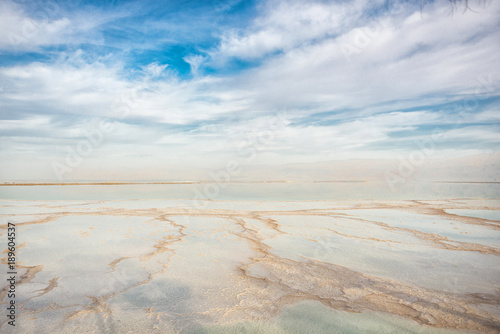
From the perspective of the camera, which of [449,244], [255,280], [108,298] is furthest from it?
[449,244]

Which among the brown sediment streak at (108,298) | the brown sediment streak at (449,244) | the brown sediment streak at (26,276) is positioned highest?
the brown sediment streak at (26,276)

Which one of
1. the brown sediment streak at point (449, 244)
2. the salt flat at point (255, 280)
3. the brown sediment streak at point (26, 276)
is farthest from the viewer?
the brown sediment streak at point (449, 244)

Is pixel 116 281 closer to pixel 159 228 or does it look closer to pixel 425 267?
pixel 159 228

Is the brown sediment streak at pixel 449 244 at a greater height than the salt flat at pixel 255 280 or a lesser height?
lesser

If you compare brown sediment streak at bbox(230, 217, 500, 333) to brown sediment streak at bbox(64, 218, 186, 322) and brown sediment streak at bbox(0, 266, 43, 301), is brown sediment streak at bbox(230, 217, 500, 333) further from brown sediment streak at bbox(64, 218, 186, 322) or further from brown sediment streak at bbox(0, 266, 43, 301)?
brown sediment streak at bbox(0, 266, 43, 301)

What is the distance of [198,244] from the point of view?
5598 millimetres

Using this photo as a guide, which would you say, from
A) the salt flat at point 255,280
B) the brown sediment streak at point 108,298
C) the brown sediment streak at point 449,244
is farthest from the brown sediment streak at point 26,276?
the brown sediment streak at point 449,244

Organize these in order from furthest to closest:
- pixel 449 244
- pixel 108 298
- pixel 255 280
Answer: pixel 449 244 < pixel 255 280 < pixel 108 298

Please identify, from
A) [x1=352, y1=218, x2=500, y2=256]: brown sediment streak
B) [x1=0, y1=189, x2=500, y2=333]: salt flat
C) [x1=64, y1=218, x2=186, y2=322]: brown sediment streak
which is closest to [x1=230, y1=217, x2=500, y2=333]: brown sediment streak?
[x1=0, y1=189, x2=500, y2=333]: salt flat

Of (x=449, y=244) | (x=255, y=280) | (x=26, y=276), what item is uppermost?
(x=26, y=276)

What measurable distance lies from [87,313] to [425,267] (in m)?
4.65

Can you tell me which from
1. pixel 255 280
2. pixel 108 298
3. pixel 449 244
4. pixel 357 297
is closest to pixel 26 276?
pixel 108 298

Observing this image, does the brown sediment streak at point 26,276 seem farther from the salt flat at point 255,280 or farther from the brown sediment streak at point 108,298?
the brown sediment streak at point 108,298

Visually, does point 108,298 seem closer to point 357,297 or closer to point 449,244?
point 357,297
